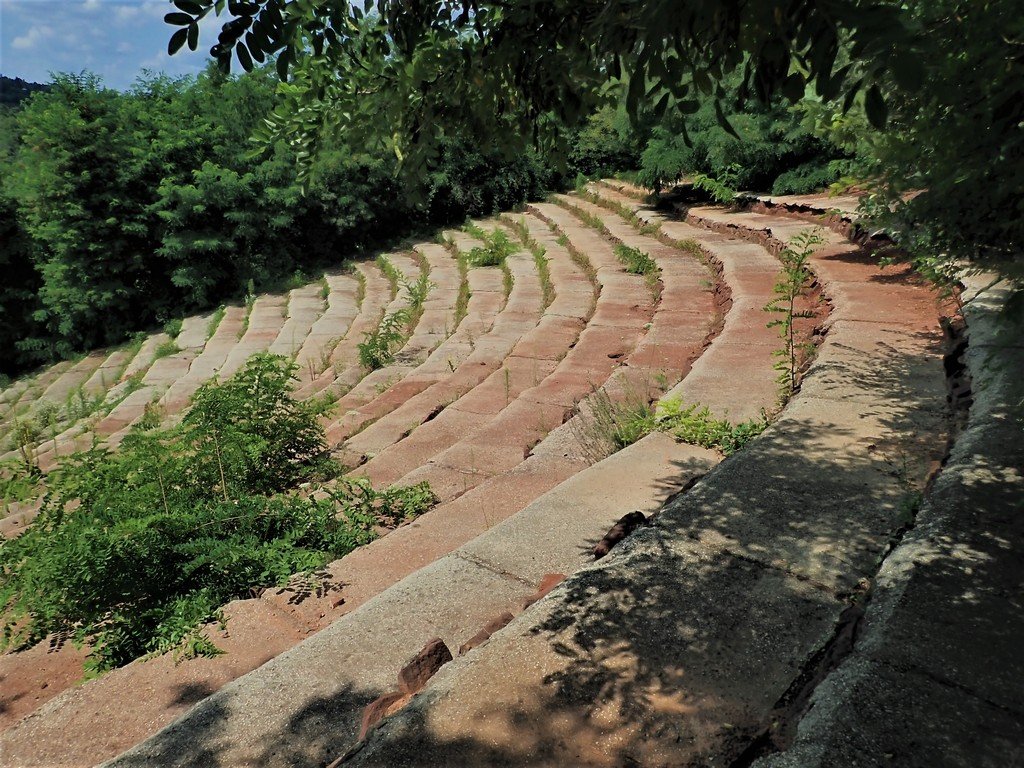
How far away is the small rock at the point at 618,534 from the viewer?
294 cm

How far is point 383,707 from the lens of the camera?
217 centimetres

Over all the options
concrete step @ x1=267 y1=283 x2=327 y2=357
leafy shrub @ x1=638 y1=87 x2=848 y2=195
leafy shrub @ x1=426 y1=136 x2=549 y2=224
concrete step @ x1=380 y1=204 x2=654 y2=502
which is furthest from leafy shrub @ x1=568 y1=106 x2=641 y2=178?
concrete step @ x1=380 y1=204 x2=654 y2=502

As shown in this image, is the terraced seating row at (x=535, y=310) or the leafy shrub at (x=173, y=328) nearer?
the terraced seating row at (x=535, y=310)

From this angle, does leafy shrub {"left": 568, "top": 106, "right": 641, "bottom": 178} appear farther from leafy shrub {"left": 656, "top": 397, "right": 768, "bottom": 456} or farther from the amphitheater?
leafy shrub {"left": 656, "top": 397, "right": 768, "bottom": 456}

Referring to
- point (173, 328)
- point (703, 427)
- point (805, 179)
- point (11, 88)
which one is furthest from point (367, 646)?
point (11, 88)

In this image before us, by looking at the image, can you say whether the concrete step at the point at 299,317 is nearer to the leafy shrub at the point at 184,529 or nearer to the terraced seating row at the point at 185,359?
the terraced seating row at the point at 185,359

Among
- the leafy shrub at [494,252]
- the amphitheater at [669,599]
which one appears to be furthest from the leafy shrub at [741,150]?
the amphitheater at [669,599]

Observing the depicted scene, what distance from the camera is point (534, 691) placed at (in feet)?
6.69

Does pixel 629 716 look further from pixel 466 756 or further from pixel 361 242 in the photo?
pixel 361 242

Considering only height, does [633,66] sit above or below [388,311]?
above

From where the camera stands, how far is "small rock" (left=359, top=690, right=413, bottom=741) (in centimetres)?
213

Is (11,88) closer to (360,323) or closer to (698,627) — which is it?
(360,323)

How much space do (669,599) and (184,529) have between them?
2.78 metres

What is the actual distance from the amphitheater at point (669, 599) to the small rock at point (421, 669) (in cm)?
1
